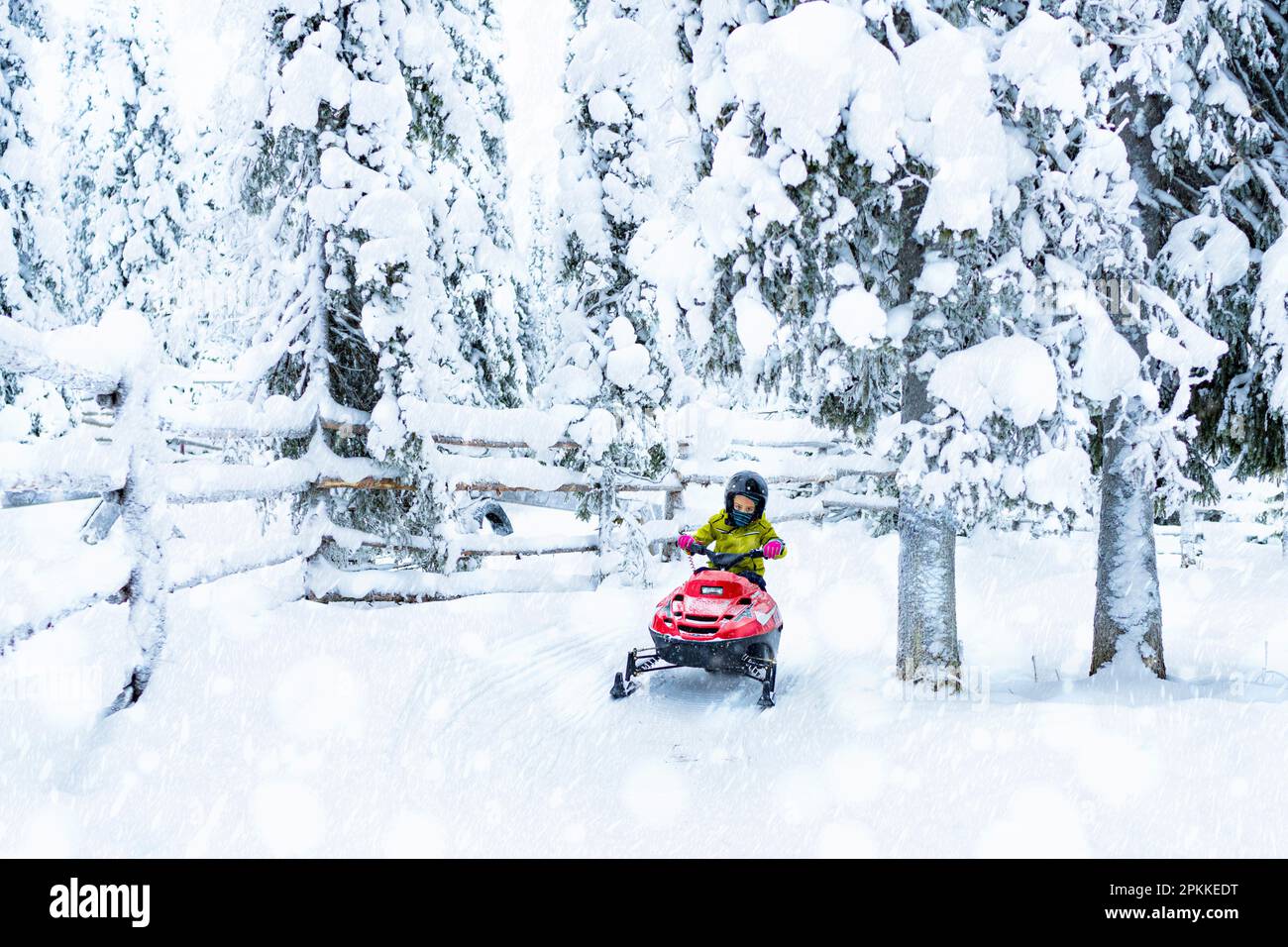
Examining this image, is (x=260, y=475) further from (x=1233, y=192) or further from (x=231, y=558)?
(x=1233, y=192)

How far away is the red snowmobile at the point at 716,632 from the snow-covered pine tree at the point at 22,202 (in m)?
13.7

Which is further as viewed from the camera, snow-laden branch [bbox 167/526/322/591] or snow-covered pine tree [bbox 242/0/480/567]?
snow-covered pine tree [bbox 242/0/480/567]

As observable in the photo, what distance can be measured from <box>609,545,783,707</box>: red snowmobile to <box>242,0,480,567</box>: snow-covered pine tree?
11.9ft

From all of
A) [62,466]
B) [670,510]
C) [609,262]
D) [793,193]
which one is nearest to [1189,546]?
[670,510]

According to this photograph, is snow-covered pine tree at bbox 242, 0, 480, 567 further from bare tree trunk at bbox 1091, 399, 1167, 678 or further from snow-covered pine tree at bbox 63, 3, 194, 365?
snow-covered pine tree at bbox 63, 3, 194, 365

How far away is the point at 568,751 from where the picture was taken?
5.36m

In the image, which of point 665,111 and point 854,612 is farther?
point 854,612

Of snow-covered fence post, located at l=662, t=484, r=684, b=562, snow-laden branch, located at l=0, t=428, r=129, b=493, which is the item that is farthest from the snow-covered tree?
snow-laden branch, located at l=0, t=428, r=129, b=493

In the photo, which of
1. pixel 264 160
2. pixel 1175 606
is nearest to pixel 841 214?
pixel 264 160

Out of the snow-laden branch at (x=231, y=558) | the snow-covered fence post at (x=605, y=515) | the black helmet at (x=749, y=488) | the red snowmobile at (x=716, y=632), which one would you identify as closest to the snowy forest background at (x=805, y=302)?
the snow-covered fence post at (x=605, y=515)

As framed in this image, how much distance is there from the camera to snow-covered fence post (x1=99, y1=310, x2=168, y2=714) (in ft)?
16.3

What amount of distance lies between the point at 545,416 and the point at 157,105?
17890 millimetres
